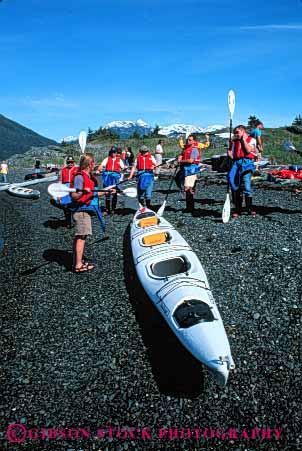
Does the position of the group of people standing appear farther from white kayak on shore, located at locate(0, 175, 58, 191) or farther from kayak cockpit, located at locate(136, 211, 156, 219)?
white kayak on shore, located at locate(0, 175, 58, 191)

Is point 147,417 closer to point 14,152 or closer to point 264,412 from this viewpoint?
point 264,412

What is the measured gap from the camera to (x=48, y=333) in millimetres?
5109

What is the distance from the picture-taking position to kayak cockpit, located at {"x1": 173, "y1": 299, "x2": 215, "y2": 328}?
13.4 feet

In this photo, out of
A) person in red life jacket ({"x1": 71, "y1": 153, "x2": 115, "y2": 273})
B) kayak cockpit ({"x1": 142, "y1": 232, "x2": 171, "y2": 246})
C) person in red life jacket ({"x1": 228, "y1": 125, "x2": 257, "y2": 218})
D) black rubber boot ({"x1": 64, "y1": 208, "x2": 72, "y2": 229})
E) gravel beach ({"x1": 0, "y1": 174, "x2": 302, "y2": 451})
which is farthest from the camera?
→ black rubber boot ({"x1": 64, "y1": 208, "x2": 72, "y2": 229})

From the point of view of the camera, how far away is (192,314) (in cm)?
417

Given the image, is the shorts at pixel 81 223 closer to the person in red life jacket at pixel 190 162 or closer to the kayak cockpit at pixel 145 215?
the kayak cockpit at pixel 145 215

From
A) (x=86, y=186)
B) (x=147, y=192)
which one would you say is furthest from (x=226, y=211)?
(x=86, y=186)

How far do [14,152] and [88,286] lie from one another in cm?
4438

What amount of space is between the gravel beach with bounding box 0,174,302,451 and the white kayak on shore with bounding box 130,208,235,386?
45 centimetres

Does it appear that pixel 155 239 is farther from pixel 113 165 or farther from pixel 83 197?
pixel 113 165

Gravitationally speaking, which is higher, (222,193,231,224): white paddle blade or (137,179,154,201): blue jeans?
(137,179,154,201): blue jeans

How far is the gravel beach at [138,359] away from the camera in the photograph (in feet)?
11.4

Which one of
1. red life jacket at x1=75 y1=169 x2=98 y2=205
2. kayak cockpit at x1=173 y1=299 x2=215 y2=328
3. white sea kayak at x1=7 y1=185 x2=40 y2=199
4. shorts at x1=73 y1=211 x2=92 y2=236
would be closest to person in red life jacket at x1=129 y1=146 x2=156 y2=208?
red life jacket at x1=75 y1=169 x2=98 y2=205

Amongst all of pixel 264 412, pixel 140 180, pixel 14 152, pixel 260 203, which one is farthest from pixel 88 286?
pixel 14 152
